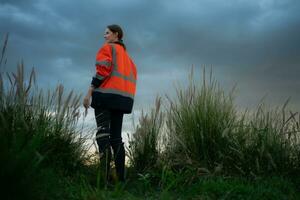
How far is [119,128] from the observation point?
562 centimetres

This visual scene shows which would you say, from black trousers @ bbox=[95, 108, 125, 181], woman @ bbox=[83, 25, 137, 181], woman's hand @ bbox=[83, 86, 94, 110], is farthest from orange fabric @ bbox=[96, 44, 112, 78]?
black trousers @ bbox=[95, 108, 125, 181]

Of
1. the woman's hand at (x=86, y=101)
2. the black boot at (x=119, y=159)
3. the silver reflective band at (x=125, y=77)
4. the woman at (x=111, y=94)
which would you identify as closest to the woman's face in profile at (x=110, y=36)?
the woman at (x=111, y=94)

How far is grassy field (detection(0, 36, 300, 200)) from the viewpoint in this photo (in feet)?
15.7

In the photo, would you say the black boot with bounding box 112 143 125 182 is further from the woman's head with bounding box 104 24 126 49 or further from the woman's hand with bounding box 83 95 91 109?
the woman's head with bounding box 104 24 126 49

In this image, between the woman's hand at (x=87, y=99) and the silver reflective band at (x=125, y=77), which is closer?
the woman's hand at (x=87, y=99)

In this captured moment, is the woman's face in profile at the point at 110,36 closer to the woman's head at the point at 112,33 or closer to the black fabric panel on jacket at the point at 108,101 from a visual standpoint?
the woman's head at the point at 112,33

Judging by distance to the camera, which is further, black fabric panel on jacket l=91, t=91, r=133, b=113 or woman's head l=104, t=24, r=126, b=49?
woman's head l=104, t=24, r=126, b=49

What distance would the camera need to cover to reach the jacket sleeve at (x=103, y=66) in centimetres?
542

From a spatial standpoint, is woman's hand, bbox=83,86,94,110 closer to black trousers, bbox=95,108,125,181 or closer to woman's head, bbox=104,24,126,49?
black trousers, bbox=95,108,125,181

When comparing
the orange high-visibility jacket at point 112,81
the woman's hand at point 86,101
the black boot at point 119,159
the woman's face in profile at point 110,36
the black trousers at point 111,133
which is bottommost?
the black boot at point 119,159

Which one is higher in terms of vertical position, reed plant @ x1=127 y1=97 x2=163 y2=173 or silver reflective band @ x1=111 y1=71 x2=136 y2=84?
silver reflective band @ x1=111 y1=71 x2=136 y2=84

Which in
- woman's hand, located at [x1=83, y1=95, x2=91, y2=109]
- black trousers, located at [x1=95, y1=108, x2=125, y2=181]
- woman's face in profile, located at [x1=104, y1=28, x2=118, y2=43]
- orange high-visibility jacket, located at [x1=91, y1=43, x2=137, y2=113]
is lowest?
black trousers, located at [x1=95, y1=108, x2=125, y2=181]

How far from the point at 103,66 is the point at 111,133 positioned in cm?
84

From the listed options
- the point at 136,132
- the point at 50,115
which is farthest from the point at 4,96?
the point at 136,132
